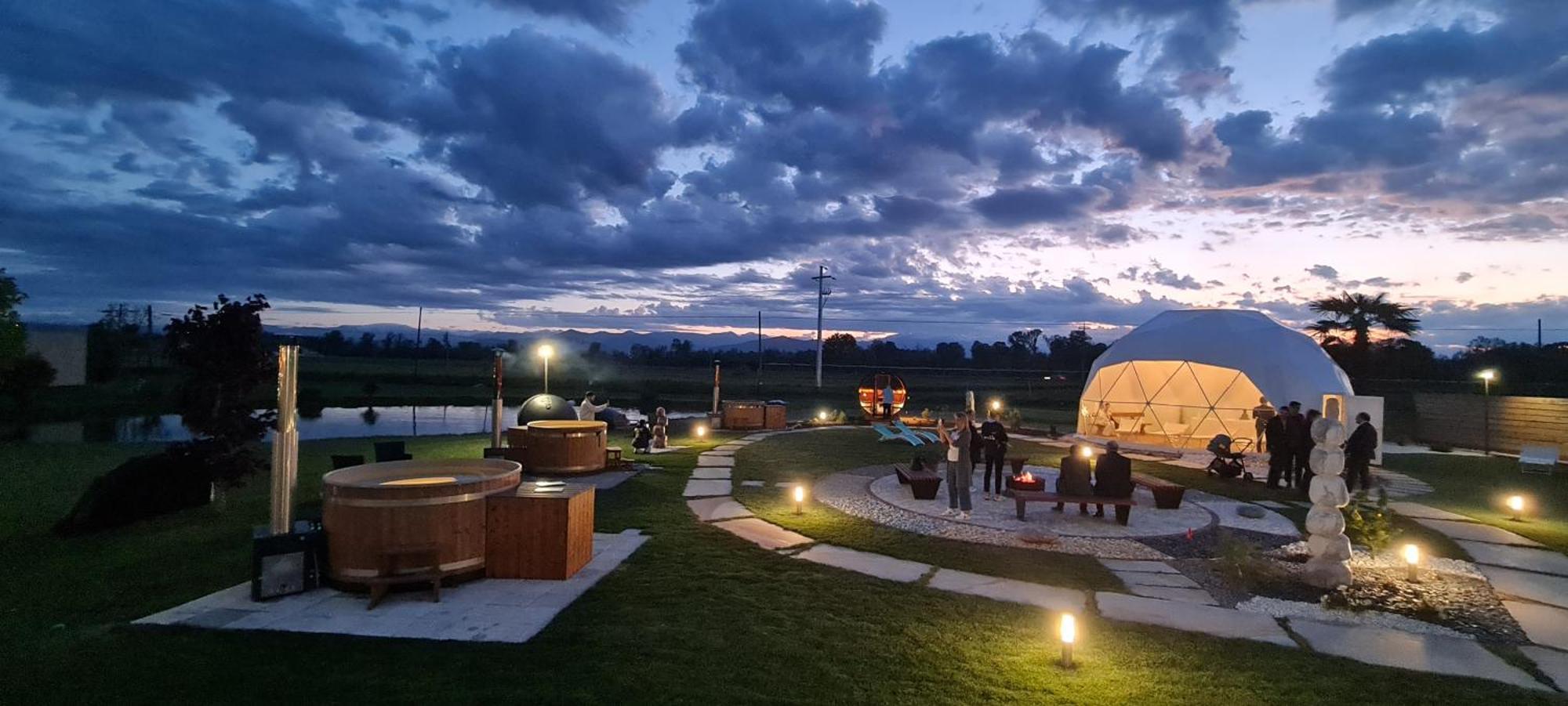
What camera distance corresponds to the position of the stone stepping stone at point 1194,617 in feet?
17.9

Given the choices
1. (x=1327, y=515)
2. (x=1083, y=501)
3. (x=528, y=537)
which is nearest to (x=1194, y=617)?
(x=1327, y=515)

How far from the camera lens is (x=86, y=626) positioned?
202 inches

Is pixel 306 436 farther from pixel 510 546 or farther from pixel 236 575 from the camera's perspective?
pixel 510 546

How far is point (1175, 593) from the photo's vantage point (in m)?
6.54

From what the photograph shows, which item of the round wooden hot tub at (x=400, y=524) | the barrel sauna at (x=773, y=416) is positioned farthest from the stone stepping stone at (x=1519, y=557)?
the barrel sauna at (x=773, y=416)

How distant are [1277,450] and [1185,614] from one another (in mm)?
9269

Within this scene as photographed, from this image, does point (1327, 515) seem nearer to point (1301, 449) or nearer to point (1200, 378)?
point (1301, 449)

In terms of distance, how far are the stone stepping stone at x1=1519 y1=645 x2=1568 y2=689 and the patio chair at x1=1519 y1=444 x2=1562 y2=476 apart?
1362cm

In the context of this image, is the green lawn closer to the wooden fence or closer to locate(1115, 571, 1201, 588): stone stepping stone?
locate(1115, 571, 1201, 588): stone stepping stone

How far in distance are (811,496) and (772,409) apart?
36.8 ft

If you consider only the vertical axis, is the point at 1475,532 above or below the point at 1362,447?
below

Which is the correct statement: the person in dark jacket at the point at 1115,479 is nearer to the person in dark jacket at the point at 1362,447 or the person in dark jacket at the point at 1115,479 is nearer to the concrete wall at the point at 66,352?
the person in dark jacket at the point at 1362,447

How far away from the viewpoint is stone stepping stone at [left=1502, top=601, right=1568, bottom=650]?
555 centimetres

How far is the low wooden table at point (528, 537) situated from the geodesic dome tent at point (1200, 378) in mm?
17825
